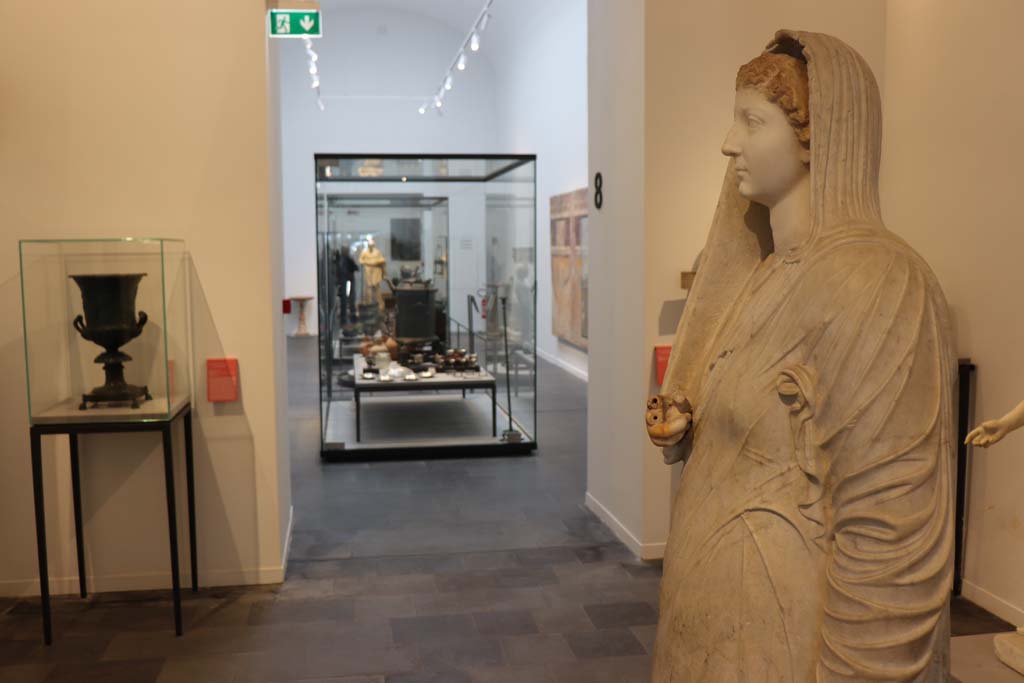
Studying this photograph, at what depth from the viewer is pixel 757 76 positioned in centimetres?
202

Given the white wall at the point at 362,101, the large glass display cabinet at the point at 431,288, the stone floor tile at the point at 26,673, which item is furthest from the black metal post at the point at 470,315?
the white wall at the point at 362,101

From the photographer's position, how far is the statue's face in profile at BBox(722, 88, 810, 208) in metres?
1.99

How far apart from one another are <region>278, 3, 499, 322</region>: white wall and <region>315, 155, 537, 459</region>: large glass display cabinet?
11.0 meters

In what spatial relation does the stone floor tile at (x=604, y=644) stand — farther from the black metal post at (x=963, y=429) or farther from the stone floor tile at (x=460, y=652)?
the black metal post at (x=963, y=429)

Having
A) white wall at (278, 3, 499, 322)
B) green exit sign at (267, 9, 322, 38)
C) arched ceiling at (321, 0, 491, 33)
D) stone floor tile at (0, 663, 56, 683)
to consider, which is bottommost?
stone floor tile at (0, 663, 56, 683)

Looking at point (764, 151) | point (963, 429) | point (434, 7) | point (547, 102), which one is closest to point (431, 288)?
point (963, 429)

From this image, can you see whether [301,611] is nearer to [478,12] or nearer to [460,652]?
[460,652]

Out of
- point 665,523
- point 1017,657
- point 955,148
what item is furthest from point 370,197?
point 1017,657

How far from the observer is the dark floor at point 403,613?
3.99 metres

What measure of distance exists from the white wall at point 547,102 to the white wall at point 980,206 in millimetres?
7711

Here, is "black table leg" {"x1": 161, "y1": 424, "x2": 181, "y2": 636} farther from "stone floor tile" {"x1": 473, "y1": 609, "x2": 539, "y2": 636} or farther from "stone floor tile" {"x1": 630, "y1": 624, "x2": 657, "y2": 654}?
"stone floor tile" {"x1": 630, "y1": 624, "x2": 657, "y2": 654}

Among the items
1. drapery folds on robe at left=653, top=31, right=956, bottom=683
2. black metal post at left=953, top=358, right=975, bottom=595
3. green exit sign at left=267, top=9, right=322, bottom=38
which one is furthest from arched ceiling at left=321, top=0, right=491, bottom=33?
drapery folds on robe at left=653, top=31, right=956, bottom=683

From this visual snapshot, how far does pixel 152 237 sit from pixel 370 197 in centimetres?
369

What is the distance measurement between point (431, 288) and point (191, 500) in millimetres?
4145
